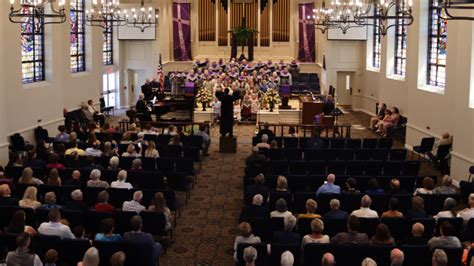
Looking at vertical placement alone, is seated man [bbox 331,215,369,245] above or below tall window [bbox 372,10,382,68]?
below

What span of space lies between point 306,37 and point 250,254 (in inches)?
1059

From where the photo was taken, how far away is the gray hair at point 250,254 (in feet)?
24.2

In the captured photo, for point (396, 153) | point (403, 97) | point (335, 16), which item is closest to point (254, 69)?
point (335, 16)

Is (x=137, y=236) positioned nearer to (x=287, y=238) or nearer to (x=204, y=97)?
(x=287, y=238)

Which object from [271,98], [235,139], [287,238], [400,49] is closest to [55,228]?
[287,238]

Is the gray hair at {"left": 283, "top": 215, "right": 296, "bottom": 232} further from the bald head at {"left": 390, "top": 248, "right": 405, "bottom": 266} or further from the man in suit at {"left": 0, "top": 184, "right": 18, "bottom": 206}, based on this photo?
the man in suit at {"left": 0, "top": 184, "right": 18, "bottom": 206}

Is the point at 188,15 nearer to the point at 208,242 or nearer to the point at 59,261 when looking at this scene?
the point at 208,242

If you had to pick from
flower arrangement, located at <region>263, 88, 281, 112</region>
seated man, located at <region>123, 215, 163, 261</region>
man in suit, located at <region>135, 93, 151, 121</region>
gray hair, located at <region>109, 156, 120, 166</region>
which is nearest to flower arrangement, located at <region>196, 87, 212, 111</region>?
flower arrangement, located at <region>263, 88, 281, 112</region>

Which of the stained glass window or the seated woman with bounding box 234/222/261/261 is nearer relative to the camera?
the seated woman with bounding box 234/222/261/261

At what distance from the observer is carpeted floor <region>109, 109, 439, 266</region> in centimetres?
983

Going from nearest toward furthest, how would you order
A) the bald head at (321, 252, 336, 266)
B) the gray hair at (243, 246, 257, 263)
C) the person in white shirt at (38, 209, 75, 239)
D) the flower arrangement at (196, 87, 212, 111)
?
the bald head at (321, 252, 336, 266) < the gray hair at (243, 246, 257, 263) < the person in white shirt at (38, 209, 75, 239) < the flower arrangement at (196, 87, 212, 111)

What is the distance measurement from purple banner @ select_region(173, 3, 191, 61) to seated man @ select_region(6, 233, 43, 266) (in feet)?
87.0

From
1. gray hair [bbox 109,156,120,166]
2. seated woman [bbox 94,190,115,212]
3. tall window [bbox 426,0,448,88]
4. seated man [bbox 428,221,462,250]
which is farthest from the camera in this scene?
tall window [bbox 426,0,448,88]

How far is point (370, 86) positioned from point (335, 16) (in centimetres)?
436
